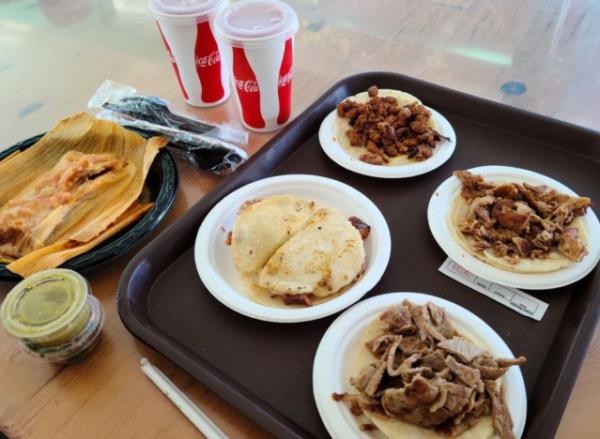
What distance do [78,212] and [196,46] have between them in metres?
0.64

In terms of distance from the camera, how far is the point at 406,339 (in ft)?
2.91

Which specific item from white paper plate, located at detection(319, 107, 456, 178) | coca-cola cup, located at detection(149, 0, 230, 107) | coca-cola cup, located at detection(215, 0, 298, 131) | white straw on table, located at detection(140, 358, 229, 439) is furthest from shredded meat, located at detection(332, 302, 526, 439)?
coca-cola cup, located at detection(149, 0, 230, 107)

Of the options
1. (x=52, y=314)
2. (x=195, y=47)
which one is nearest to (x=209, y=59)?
(x=195, y=47)

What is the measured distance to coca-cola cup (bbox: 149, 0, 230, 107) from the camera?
1.36m

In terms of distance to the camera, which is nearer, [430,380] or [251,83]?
[430,380]

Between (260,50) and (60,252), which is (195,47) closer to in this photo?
(260,50)

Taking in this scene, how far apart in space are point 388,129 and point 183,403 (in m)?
0.94

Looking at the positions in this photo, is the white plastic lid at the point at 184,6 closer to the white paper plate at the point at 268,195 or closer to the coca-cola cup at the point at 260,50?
the coca-cola cup at the point at 260,50

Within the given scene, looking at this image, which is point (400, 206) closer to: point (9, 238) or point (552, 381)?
point (552, 381)

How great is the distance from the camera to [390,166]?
1309 mm

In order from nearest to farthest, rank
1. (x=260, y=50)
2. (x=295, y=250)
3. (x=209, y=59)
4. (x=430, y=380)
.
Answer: (x=430, y=380) < (x=295, y=250) < (x=260, y=50) < (x=209, y=59)

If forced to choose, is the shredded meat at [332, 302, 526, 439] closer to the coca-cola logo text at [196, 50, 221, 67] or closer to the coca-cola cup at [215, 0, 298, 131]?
the coca-cola cup at [215, 0, 298, 131]

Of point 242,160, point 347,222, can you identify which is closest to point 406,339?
point 347,222

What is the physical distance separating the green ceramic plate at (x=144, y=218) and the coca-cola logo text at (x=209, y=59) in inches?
15.2
